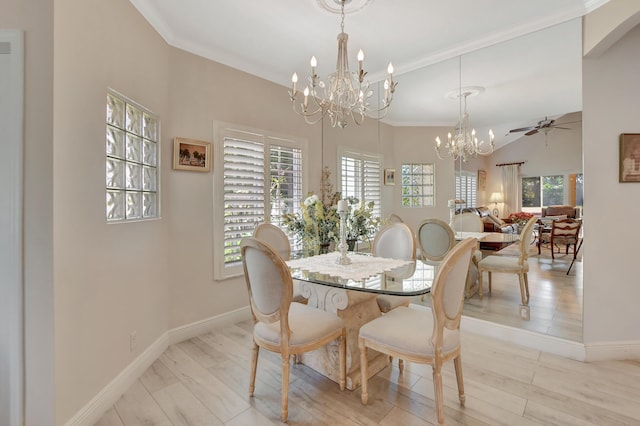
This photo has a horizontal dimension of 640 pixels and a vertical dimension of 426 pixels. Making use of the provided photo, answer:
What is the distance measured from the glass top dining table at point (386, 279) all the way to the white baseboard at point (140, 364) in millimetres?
1337

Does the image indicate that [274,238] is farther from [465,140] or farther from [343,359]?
[465,140]

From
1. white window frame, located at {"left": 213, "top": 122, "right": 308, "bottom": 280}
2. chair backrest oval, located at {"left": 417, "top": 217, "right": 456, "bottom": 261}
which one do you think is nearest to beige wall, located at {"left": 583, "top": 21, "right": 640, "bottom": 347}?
chair backrest oval, located at {"left": 417, "top": 217, "right": 456, "bottom": 261}

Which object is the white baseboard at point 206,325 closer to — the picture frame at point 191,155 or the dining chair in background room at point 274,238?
the dining chair in background room at point 274,238

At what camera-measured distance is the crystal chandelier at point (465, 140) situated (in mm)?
3119

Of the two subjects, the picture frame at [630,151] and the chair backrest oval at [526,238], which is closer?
the picture frame at [630,151]

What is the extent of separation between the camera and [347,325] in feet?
7.09

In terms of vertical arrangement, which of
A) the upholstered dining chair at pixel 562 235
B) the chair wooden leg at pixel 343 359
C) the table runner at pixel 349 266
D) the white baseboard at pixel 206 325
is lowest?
the white baseboard at pixel 206 325

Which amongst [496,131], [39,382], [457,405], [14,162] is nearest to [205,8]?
[14,162]

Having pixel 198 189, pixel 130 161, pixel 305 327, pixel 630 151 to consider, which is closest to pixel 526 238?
pixel 630 151

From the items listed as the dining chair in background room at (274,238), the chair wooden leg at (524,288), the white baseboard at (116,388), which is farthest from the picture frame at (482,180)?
the white baseboard at (116,388)

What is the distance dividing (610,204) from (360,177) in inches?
101

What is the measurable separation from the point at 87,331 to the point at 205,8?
2.45 meters

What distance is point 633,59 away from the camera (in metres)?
2.38

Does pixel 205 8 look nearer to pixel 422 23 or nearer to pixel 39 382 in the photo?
pixel 422 23
